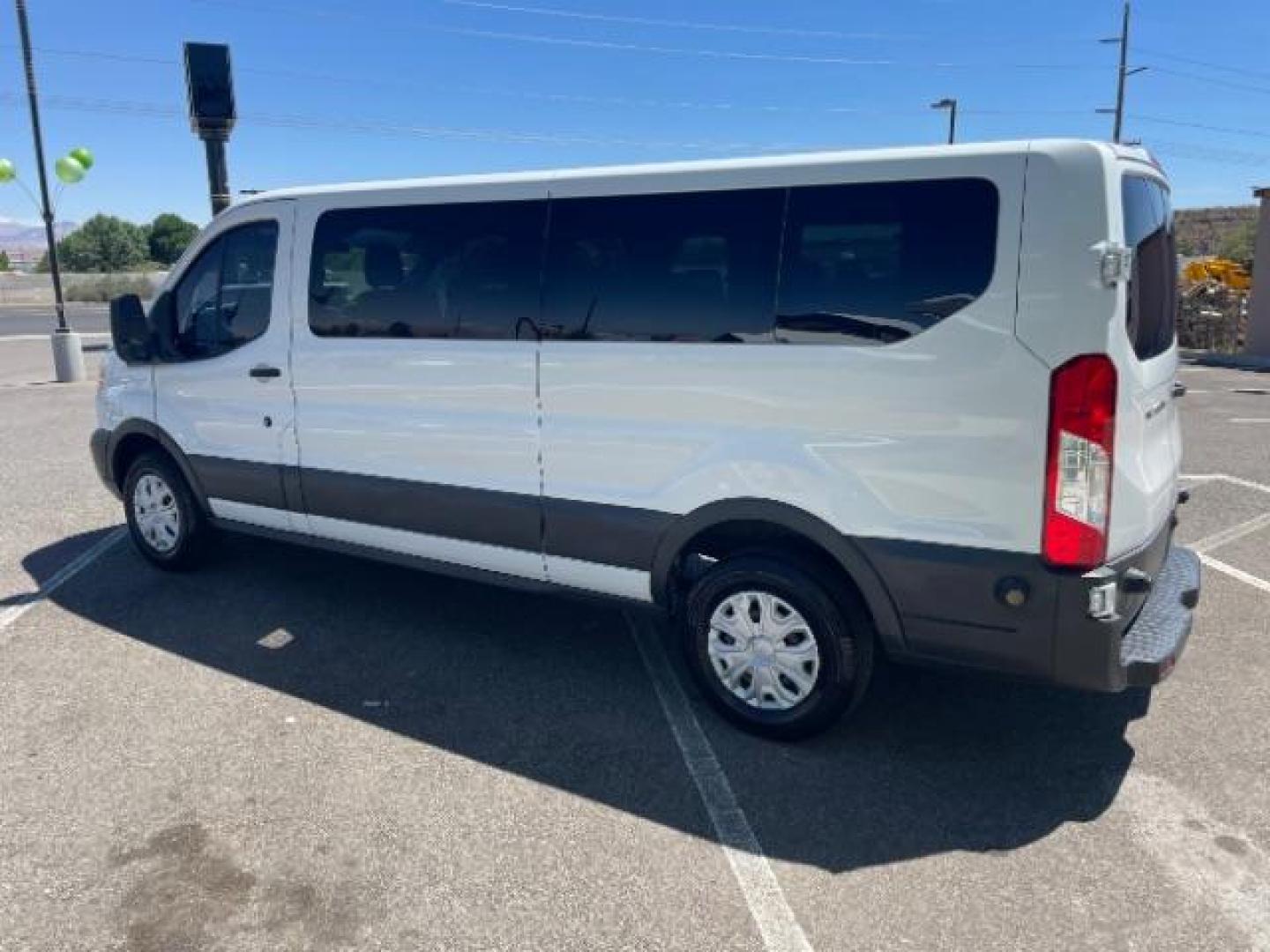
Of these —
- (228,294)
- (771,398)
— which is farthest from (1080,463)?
(228,294)

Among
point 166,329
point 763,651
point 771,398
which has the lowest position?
point 763,651

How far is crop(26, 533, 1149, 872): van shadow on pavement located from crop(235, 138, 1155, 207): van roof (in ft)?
7.01

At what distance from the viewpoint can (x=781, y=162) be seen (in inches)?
132

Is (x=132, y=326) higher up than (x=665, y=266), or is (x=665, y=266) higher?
(x=665, y=266)

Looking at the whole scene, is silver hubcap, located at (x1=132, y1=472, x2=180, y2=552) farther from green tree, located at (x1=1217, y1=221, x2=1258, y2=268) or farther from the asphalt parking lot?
green tree, located at (x1=1217, y1=221, x2=1258, y2=268)

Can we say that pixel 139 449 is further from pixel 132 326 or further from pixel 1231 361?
pixel 1231 361

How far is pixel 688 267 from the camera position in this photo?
11.6ft

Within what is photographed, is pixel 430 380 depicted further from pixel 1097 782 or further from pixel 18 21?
pixel 18 21

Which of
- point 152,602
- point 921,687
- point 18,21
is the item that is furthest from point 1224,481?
point 18,21

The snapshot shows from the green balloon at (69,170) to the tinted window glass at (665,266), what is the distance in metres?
19.6

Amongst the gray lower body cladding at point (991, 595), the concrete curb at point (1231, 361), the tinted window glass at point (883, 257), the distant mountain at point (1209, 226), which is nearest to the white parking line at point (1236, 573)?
the gray lower body cladding at point (991, 595)

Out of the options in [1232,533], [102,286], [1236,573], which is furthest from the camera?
[102,286]

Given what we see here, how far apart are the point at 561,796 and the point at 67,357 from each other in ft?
48.4

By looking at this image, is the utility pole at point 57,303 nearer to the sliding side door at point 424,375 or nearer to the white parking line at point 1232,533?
the sliding side door at point 424,375
